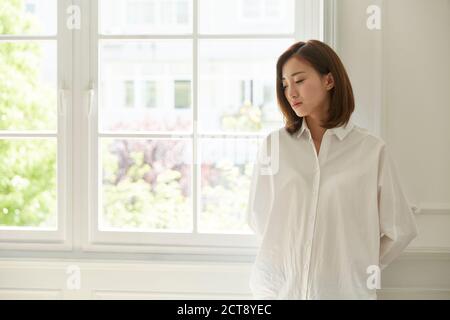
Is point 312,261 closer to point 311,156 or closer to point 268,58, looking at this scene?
point 311,156

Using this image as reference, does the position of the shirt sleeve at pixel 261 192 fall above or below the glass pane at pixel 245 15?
below

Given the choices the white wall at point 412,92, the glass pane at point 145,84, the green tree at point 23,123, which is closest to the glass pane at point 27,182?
the green tree at point 23,123

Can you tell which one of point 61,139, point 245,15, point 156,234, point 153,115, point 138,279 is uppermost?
point 245,15

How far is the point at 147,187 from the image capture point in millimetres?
Answer: 2893

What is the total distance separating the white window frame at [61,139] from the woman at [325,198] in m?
1.01

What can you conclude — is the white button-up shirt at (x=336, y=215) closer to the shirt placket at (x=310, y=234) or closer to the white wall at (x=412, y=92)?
the shirt placket at (x=310, y=234)

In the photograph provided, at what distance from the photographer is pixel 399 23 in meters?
2.46

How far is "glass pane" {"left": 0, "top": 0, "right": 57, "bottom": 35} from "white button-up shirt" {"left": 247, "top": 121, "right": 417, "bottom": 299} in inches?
56.6

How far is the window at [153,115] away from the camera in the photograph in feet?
8.80

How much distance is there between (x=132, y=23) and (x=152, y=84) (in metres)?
0.31

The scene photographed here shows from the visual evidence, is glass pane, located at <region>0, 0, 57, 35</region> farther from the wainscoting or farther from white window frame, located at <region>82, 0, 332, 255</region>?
the wainscoting

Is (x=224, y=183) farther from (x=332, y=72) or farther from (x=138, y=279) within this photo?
(x=332, y=72)

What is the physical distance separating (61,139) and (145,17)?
0.73 metres

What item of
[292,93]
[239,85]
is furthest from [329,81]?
[239,85]
